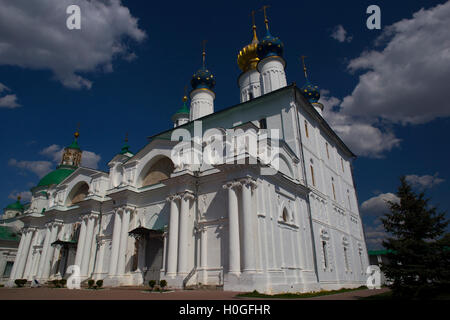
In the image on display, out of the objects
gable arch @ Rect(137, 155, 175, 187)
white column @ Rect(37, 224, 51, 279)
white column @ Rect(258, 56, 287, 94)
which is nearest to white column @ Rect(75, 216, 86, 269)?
white column @ Rect(37, 224, 51, 279)

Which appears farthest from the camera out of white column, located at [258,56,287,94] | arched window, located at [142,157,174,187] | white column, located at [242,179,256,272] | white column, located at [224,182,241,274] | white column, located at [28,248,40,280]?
white column, located at [28,248,40,280]

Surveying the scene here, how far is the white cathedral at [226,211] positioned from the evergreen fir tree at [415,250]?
4.94 meters

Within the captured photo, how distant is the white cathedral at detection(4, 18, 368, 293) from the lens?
542 inches

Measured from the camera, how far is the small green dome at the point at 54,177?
121 feet

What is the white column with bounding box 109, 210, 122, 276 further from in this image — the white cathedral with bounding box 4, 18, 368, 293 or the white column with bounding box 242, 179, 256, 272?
the white column with bounding box 242, 179, 256, 272

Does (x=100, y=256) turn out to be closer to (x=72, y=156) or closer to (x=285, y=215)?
(x=285, y=215)

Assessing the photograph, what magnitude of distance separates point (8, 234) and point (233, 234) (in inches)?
1335

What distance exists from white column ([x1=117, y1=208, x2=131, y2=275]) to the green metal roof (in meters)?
23.5

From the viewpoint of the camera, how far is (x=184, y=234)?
607 inches

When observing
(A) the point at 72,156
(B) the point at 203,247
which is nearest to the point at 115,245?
(B) the point at 203,247

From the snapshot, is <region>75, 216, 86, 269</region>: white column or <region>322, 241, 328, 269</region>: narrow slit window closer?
<region>322, 241, 328, 269</region>: narrow slit window

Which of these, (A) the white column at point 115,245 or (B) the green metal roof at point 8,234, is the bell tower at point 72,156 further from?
(A) the white column at point 115,245
